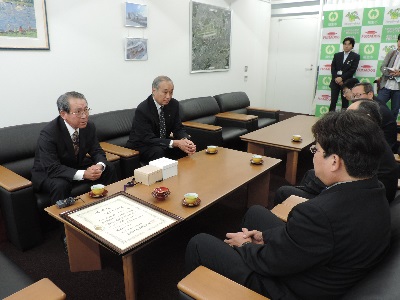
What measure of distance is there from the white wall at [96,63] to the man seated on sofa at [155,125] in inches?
30.5

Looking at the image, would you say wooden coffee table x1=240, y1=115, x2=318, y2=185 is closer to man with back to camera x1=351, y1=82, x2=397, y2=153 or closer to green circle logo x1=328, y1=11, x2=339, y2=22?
man with back to camera x1=351, y1=82, x2=397, y2=153

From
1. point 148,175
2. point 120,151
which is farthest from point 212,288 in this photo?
point 120,151

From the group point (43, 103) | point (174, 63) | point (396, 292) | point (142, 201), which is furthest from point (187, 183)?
point (174, 63)

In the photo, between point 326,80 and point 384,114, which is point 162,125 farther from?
point 326,80

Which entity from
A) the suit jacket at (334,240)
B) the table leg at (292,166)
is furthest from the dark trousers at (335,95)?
the suit jacket at (334,240)

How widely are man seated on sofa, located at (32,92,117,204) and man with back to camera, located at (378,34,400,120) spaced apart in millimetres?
4605

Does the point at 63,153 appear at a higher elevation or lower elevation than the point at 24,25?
lower

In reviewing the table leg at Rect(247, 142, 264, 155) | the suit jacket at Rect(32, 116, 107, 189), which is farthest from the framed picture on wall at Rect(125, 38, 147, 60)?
the table leg at Rect(247, 142, 264, 155)

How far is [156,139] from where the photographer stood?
2.95m

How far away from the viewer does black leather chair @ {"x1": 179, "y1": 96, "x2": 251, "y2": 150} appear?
3.74 metres

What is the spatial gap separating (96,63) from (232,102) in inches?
91.5

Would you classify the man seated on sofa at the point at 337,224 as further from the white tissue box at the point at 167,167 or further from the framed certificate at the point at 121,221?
the white tissue box at the point at 167,167

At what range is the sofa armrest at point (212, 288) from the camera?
3.46 feet

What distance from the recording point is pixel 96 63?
3.35 metres
